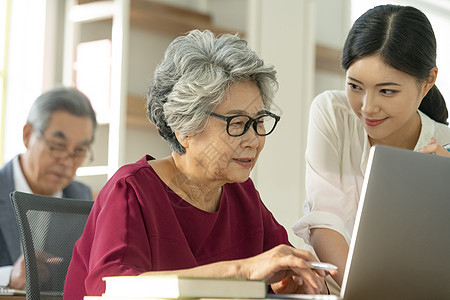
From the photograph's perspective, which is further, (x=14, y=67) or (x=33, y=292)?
(x=14, y=67)

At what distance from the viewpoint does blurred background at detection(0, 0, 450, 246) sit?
14.3 feet

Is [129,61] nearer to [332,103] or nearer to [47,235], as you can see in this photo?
[332,103]

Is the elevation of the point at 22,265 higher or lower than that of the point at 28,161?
lower

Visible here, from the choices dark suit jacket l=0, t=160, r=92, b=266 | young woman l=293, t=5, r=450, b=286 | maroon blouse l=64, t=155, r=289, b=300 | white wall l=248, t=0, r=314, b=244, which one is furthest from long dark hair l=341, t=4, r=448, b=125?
white wall l=248, t=0, r=314, b=244

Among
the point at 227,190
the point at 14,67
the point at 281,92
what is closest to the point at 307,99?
the point at 281,92

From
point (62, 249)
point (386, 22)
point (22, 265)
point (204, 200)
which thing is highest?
point (386, 22)

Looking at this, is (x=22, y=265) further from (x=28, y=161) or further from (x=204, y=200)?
(x=204, y=200)

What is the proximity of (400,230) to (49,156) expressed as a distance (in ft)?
6.72

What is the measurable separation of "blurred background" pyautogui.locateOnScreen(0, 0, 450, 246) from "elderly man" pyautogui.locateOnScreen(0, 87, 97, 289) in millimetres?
1253

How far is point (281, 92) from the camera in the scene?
4465 mm

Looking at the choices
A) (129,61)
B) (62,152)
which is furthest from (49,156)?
(129,61)

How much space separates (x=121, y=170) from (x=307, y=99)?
3235mm

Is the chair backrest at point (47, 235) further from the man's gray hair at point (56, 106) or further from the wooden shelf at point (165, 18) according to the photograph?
the wooden shelf at point (165, 18)

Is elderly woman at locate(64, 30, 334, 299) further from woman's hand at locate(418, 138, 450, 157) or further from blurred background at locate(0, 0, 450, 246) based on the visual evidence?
blurred background at locate(0, 0, 450, 246)
